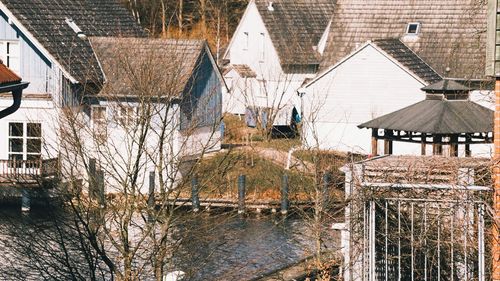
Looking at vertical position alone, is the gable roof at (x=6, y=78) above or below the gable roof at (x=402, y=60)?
below

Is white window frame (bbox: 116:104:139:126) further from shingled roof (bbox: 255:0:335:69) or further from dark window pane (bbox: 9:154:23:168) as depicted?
shingled roof (bbox: 255:0:335:69)

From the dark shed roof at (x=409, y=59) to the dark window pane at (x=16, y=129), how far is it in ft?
46.7

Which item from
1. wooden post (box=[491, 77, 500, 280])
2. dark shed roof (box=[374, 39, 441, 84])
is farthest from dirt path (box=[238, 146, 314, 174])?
wooden post (box=[491, 77, 500, 280])

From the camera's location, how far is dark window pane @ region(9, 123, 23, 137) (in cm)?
4444

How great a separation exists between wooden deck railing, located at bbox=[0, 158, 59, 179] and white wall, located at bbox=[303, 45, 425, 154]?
1191 centimetres

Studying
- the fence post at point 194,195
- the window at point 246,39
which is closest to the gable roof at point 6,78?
the fence post at point 194,195

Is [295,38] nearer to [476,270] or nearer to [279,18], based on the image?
[279,18]

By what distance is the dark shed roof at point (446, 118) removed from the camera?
31.3 m

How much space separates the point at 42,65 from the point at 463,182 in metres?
30.5

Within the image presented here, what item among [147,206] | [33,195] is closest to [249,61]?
[33,195]

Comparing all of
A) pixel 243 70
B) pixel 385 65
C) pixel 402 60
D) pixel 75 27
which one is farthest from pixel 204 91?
pixel 243 70

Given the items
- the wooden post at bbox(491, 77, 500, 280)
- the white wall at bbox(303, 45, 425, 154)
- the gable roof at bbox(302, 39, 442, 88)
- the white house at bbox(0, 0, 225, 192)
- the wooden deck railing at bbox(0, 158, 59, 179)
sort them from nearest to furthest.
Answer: the wooden post at bbox(491, 77, 500, 280) → the wooden deck railing at bbox(0, 158, 59, 179) → the white house at bbox(0, 0, 225, 192) → the gable roof at bbox(302, 39, 442, 88) → the white wall at bbox(303, 45, 425, 154)

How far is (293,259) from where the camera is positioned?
33656mm

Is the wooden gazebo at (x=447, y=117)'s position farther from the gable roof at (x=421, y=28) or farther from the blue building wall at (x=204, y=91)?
the gable roof at (x=421, y=28)
